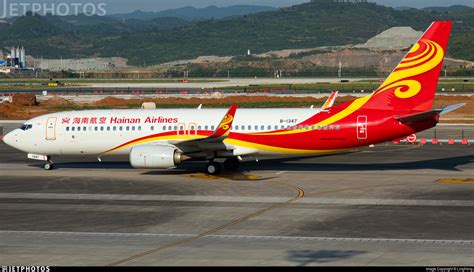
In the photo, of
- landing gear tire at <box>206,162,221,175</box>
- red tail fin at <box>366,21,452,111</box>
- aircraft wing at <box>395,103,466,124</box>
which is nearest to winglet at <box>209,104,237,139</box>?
landing gear tire at <box>206,162,221,175</box>

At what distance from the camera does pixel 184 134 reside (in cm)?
4678

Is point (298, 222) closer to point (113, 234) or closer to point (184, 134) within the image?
point (113, 234)

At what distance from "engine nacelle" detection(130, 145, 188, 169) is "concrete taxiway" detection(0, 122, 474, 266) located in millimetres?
989

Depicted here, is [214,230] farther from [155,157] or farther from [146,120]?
[146,120]

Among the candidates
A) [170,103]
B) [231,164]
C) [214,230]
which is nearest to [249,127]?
[231,164]

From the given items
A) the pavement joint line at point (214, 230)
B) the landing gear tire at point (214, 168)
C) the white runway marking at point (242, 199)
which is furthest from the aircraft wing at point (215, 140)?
the white runway marking at point (242, 199)

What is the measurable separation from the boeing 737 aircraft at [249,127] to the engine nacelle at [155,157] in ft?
0.19

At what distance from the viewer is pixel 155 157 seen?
44312mm

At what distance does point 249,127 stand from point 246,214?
12642 millimetres

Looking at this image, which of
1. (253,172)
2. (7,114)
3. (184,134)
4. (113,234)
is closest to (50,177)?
(184,134)

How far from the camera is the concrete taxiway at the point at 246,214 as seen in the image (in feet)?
87.8

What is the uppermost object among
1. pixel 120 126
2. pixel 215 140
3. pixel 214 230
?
pixel 120 126

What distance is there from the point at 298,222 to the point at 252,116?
15292mm

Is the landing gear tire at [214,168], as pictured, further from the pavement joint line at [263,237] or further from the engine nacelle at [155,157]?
the pavement joint line at [263,237]
